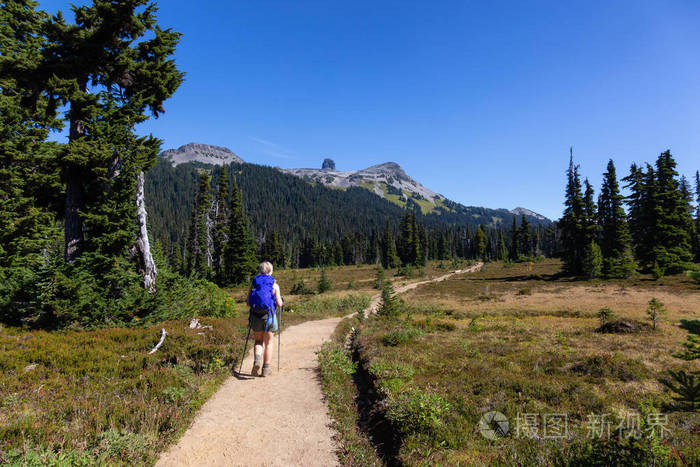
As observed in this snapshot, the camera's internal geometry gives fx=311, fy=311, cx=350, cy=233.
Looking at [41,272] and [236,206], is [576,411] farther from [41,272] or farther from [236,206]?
[236,206]

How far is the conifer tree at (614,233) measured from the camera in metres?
41.9

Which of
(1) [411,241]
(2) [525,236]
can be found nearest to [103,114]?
(1) [411,241]

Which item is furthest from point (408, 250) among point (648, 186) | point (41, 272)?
point (41, 272)

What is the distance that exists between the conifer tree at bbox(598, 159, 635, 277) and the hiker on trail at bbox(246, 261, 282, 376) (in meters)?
50.8

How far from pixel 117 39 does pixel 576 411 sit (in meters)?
19.7

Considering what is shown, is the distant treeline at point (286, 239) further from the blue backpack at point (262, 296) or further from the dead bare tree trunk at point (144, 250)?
the blue backpack at point (262, 296)

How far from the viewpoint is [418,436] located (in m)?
4.64

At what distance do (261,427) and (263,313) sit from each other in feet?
8.28

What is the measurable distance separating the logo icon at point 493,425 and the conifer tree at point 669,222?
48610 millimetres

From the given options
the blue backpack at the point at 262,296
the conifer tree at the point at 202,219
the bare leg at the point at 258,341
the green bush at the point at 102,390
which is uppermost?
the conifer tree at the point at 202,219

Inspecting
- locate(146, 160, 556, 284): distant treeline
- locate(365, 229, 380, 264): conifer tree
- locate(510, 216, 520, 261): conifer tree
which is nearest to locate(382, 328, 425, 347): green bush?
locate(146, 160, 556, 284): distant treeline

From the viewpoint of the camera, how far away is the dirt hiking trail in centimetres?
425

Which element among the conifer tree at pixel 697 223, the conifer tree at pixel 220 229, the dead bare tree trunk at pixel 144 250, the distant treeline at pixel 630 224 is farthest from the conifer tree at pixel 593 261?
the conifer tree at pixel 220 229

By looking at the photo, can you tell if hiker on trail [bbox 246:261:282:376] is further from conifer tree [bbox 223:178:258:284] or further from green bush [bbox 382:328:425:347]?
conifer tree [bbox 223:178:258:284]
